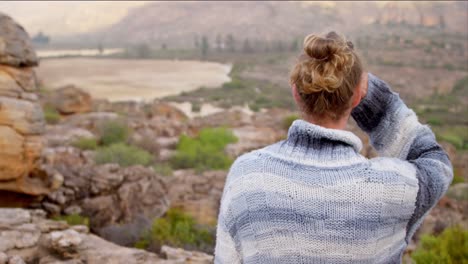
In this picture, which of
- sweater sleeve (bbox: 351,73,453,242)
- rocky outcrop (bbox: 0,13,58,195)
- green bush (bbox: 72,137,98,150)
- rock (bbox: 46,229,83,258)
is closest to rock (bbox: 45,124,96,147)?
green bush (bbox: 72,137,98,150)

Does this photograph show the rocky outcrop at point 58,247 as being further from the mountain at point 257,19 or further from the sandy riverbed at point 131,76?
the mountain at point 257,19

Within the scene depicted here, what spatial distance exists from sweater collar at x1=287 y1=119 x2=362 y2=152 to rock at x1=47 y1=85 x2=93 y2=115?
644 inches

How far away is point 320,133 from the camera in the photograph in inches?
61.3

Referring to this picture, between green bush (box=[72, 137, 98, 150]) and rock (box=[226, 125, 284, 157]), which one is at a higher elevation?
green bush (box=[72, 137, 98, 150])

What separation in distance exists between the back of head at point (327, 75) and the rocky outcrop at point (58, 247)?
2971mm

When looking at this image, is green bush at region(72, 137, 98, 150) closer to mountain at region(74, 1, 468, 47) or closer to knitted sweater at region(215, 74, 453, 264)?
knitted sweater at region(215, 74, 453, 264)

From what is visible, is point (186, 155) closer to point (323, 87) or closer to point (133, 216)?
point (133, 216)

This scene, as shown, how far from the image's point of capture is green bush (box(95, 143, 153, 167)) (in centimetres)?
980

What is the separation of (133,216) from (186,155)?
15.7 feet

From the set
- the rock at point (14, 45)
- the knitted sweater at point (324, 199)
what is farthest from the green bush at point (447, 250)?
the rock at point (14, 45)

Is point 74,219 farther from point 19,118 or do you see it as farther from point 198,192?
point 198,192

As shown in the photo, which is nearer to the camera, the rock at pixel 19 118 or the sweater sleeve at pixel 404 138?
the sweater sleeve at pixel 404 138

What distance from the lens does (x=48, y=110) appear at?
16.2 meters

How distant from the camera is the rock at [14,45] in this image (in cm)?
618
